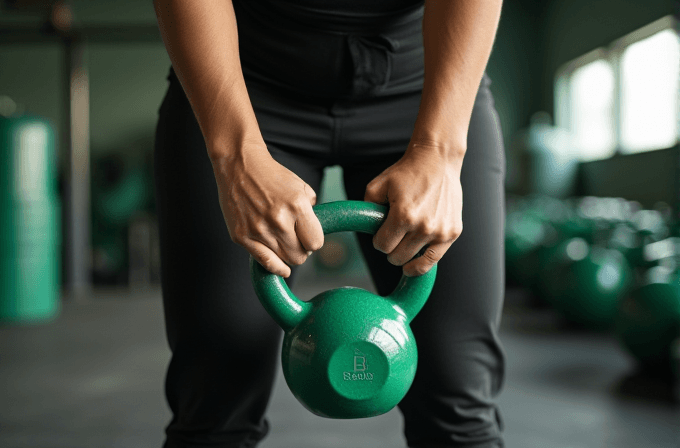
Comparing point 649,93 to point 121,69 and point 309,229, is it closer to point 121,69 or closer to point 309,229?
point 121,69

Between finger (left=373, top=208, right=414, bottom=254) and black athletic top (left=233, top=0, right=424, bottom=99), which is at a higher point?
black athletic top (left=233, top=0, right=424, bottom=99)

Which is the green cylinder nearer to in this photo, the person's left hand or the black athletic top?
the black athletic top

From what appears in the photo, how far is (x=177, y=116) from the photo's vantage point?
88 centimetres

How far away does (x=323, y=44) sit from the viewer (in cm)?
87

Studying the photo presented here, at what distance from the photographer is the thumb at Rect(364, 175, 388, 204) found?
699 millimetres

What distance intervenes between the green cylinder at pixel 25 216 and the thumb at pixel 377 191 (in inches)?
158

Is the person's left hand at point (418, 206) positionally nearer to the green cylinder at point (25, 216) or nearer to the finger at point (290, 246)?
the finger at point (290, 246)

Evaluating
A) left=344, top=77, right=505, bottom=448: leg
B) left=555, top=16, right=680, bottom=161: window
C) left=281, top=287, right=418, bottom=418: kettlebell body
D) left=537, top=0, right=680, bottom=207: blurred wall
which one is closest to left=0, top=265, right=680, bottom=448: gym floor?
left=344, top=77, right=505, bottom=448: leg

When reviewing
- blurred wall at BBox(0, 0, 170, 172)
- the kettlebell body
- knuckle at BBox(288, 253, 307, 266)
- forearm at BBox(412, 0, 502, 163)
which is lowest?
the kettlebell body

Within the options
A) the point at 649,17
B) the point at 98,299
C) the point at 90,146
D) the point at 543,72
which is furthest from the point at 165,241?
the point at 543,72

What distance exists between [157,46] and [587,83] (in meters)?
5.25

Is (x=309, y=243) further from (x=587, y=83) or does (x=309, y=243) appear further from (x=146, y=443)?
→ (x=587, y=83)

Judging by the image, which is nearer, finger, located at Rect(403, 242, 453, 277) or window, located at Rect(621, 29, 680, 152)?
finger, located at Rect(403, 242, 453, 277)

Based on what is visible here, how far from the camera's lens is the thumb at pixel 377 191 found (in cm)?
70
